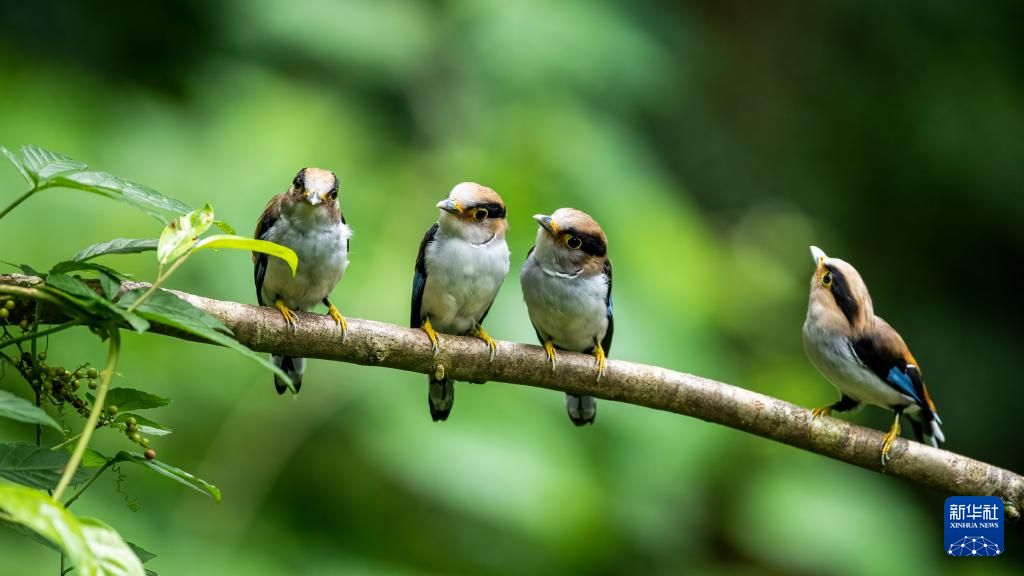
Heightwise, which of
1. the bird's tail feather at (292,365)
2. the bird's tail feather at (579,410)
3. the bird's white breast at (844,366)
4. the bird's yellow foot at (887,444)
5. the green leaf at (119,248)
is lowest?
the green leaf at (119,248)

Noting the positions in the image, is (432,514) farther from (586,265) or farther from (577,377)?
(577,377)

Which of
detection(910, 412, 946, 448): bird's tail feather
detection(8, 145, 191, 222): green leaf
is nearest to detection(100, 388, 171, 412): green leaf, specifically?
detection(8, 145, 191, 222): green leaf

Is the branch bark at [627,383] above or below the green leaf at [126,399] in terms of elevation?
above

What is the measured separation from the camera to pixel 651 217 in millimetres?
5266

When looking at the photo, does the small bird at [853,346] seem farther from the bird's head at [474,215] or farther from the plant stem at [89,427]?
the plant stem at [89,427]

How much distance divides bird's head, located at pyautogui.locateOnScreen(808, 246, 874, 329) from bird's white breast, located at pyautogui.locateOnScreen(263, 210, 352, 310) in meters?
1.58

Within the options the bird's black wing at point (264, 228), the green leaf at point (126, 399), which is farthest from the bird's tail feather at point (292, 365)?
the green leaf at point (126, 399)

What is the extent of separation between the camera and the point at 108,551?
4.12 feet

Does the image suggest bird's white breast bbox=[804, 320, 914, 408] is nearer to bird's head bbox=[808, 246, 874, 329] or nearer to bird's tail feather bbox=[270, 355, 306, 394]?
bird's head bbox=[808, 246, 874, 329]

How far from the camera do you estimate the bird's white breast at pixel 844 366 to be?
329 centimetres

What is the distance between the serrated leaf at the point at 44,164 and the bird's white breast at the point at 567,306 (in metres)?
2.09

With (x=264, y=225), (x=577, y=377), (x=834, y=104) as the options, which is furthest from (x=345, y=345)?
(x=834, y=104)

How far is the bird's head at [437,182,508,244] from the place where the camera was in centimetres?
358

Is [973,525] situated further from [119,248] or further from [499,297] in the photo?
[119,248]
